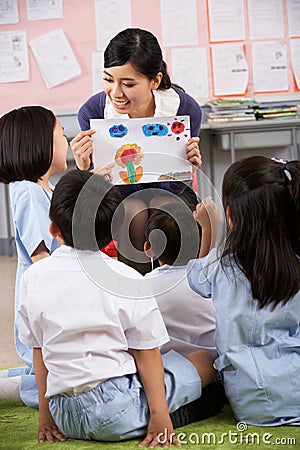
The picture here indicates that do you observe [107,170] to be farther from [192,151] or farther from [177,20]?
[177,20]

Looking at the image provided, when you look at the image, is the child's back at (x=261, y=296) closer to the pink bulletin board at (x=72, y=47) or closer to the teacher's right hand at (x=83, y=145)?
the teacher's right hand at (x=83, y=145)

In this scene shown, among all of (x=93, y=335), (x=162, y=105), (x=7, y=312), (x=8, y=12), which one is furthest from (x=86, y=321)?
(x=8, y=12)

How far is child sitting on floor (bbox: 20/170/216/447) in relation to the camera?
1.64 meters

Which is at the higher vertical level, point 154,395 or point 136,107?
point 136,107

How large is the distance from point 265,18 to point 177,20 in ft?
1.94

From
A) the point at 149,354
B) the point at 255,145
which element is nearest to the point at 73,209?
the point at 149,354

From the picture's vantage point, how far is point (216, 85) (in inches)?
213

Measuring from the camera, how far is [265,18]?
5422mm

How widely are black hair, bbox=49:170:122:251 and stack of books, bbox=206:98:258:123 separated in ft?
11.1

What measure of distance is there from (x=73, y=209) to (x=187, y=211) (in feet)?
1.62

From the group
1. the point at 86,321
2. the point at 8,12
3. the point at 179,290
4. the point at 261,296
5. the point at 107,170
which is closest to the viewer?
the point at 86,321

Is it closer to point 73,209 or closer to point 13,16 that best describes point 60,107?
point 13,16

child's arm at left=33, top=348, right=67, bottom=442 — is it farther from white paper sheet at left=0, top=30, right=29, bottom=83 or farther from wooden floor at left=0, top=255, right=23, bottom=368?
white paper sheet at left=0, top=30, right=29, bottom=83

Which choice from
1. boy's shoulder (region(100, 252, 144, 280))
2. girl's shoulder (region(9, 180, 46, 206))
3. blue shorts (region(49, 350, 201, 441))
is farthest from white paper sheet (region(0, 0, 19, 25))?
blue shorts (region(49, 350, 201, 441))
